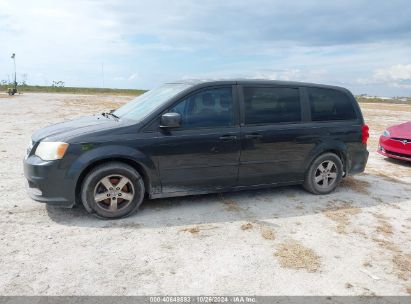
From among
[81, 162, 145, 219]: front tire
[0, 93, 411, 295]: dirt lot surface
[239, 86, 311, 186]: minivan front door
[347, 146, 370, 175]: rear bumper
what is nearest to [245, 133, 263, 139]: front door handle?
[239, 86, 311, 186]: minivan front door

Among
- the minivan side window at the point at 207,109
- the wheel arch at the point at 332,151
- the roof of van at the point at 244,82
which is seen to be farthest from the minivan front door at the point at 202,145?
the wheel arch at the point at 332,151

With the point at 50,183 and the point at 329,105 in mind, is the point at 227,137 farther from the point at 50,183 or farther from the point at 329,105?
the point at 50,183

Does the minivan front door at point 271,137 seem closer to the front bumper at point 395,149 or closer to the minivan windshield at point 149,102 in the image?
the minivan windshield at point 149,102

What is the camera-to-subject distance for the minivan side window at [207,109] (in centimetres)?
484

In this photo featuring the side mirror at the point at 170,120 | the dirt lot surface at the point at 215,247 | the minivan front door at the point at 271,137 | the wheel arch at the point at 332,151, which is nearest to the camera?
the dirt lot surface at the point at 215,247

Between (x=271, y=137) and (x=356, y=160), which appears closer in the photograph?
(x=271, y=137)

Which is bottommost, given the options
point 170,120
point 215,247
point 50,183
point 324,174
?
point 215,247

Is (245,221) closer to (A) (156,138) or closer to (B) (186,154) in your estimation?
(B) (186,154)

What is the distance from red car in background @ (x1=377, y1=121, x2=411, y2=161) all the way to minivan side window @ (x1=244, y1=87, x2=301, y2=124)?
410 centimetres

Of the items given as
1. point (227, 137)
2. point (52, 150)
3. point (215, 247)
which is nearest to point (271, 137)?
point (227, 137)

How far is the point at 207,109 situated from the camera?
16.3 ft

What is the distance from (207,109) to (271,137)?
106cm

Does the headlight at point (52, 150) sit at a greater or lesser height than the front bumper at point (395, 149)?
greater

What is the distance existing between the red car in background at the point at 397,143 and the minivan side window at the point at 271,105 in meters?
4.10
